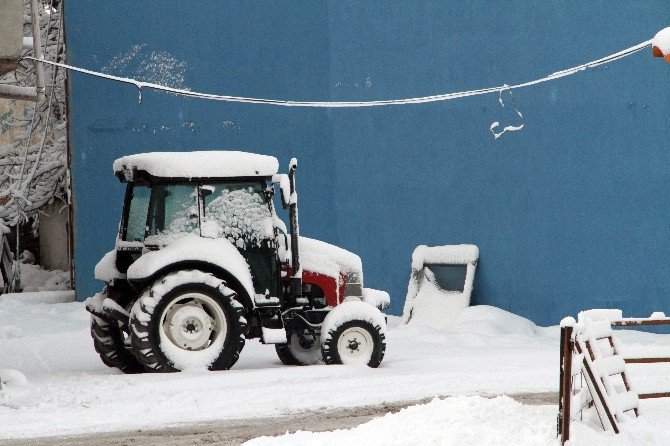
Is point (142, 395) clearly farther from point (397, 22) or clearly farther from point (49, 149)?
point (49, 149)

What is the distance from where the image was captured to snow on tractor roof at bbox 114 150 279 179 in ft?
37.9

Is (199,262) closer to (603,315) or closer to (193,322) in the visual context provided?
(193,322)

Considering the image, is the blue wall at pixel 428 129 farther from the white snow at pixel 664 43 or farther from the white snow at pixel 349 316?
the white snow at pixel 664 43

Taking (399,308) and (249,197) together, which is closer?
(249,197)

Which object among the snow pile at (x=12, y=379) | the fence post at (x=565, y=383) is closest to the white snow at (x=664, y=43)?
the fence post at (x=565, y=383)

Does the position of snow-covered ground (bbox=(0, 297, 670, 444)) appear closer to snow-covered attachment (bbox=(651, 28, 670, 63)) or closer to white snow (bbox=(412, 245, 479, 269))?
white snow (bbox=(412, 245, 479, 269))

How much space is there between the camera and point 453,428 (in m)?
7.25

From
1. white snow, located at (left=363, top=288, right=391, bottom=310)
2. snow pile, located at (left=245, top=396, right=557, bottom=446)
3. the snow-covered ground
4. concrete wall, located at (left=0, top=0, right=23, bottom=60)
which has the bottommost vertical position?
the snow-covered ground

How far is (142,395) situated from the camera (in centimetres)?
988

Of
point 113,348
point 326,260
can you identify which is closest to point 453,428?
point 326,260

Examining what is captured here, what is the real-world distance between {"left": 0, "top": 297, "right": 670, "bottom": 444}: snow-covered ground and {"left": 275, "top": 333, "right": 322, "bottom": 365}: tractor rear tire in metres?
0.22

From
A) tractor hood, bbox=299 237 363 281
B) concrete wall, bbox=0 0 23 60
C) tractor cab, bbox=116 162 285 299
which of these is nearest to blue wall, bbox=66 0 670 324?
tractor hood, bbox=299 237 363 281

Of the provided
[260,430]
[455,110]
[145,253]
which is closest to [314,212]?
[455,110]

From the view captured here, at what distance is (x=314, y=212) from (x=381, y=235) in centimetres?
122
